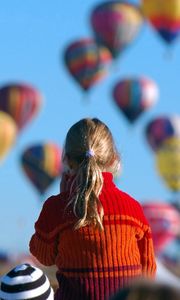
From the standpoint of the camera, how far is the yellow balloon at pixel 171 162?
4547cm

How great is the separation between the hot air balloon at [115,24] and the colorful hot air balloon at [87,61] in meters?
1.13

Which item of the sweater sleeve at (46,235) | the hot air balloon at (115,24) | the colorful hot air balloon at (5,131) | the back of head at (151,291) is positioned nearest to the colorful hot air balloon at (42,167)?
the colorful hot air balloon at (5,131)

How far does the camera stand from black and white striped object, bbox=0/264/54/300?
3516 millimetres

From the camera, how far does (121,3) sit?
41.4 m

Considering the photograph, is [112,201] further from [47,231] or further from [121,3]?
[121,3]

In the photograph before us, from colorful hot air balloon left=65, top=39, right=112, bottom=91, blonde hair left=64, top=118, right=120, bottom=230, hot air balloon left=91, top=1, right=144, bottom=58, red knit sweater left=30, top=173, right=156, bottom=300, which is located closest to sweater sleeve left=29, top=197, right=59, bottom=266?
red knit sweater left=30, top=173, right=156, bottom=300

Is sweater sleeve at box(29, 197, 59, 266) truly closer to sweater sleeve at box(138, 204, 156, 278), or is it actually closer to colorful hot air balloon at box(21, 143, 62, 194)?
sweater sleeve at box(138, 204, 156, 278)

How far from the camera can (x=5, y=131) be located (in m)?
40.9

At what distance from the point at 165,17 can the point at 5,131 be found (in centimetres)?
792

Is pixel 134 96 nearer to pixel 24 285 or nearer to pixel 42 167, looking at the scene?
pixel 42 167

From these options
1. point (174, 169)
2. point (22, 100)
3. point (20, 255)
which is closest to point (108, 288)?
point (22, 100)

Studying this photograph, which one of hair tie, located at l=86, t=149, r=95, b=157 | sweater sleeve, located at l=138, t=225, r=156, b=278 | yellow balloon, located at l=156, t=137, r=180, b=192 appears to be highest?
hair tie, located at l=86, t=149, r=95, b=157

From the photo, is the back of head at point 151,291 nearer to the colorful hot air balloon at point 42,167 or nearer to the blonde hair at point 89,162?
the blonde hair at point 89,162

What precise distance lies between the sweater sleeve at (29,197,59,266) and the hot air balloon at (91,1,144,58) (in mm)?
36133
